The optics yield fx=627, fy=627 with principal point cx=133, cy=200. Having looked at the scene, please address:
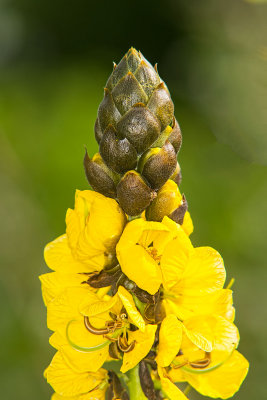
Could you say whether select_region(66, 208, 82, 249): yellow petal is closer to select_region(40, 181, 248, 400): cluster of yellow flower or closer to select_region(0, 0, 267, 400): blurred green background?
select_region(40, 181, 248, 400): cluster of yellow flower

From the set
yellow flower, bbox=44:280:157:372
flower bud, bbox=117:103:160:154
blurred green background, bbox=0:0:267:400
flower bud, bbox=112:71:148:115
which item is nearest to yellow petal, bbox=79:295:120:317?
yellow flower, bbox=44:280:157:372

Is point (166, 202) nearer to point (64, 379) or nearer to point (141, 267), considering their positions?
point (141, 267)

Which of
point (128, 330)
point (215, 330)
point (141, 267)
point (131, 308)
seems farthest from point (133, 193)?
point (215, 330)

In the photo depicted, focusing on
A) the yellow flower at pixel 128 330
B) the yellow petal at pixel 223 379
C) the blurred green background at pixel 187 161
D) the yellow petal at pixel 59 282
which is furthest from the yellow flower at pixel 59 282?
the blurred green background at pixel 187 161

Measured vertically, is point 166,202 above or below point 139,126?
below

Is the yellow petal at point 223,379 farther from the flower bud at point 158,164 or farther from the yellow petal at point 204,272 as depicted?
the flower bud at point 158,164
